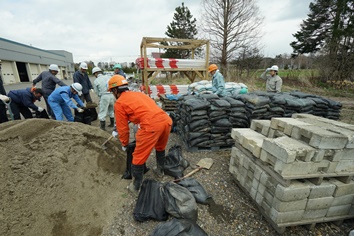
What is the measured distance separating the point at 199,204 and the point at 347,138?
1926 mm

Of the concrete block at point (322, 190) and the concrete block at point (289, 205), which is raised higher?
the concrete block at point (322, 190)

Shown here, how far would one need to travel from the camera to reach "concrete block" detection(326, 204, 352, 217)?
6.68ft

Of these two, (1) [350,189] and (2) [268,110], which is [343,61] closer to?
(2) [268,110]

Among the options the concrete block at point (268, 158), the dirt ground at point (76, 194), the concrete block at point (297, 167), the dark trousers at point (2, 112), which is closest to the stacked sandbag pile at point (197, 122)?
the dirt ground at point (76, 194)

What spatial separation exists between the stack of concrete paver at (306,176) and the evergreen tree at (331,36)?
15.1m

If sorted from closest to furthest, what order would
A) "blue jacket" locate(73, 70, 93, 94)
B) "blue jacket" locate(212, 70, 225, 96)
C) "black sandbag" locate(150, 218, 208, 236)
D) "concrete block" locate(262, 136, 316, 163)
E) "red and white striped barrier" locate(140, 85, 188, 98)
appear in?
"black sandbag" locate(150, 218, 208, 236) < "concrete block" locate(262, 136, 316, 163) < "blue jacket" locate(212, 70, 225, 96) < "blue jacket" locate(73, 70, 93, 94) < "red and white striped barrier" locate(140, 85, 188, 98)

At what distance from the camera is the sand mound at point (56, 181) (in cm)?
196

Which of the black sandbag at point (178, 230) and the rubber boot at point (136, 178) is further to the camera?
the rubber boot at point (136, 178)

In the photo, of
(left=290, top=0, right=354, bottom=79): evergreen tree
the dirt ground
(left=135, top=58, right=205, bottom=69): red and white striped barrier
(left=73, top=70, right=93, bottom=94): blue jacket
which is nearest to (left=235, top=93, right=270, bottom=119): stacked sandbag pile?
the dirt ground

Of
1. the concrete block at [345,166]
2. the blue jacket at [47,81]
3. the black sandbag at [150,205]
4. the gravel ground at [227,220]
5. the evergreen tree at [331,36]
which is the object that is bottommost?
the gravel ground at [227,220]

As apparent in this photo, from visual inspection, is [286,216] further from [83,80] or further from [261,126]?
[83,80]

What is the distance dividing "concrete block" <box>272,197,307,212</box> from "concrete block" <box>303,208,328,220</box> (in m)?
0.14

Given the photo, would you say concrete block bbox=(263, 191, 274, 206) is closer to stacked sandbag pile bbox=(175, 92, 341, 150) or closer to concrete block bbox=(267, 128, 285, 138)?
concrete block bbox=(267, 128, 285, 138)

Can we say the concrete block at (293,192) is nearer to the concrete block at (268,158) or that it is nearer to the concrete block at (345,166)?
the concrete block at (268,158)
